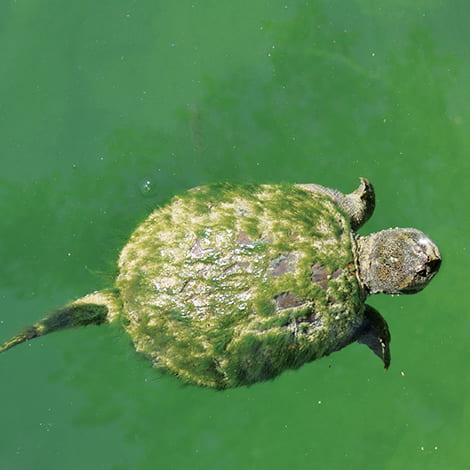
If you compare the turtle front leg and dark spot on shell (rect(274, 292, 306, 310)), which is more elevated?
the turtle front leg

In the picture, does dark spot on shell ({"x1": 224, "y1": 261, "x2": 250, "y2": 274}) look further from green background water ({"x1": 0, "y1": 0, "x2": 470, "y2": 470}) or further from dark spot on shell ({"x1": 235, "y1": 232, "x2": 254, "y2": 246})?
green background water ({"x1": 0, "y1": 0, "x2": 470, "y2": 470})

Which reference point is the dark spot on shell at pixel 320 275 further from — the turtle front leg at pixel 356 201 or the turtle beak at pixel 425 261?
the turtle front leg at pixel 356 201

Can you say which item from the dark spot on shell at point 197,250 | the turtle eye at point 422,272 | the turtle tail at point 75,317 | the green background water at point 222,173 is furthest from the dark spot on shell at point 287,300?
the green background water at point 222,173

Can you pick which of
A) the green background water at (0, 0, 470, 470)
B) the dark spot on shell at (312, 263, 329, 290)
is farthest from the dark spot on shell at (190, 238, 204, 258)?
the green background water at (0, 0, 470, 470)

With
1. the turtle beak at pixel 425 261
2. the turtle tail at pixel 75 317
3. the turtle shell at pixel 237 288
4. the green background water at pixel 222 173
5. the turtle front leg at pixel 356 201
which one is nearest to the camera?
the turtle shell at pixel 237 288

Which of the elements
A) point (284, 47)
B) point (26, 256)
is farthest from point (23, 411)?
point (284, 47)

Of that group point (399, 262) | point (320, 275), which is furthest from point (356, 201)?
point (320, 275)

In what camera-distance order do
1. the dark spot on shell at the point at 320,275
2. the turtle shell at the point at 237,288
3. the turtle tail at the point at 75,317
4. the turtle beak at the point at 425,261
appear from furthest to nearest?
the turtle tail at the point at 75,317 < the turtle beak at the point at 425,261 < the dark spot on shell at the point at 320,275 < the turtle shell at the point at 237,288
